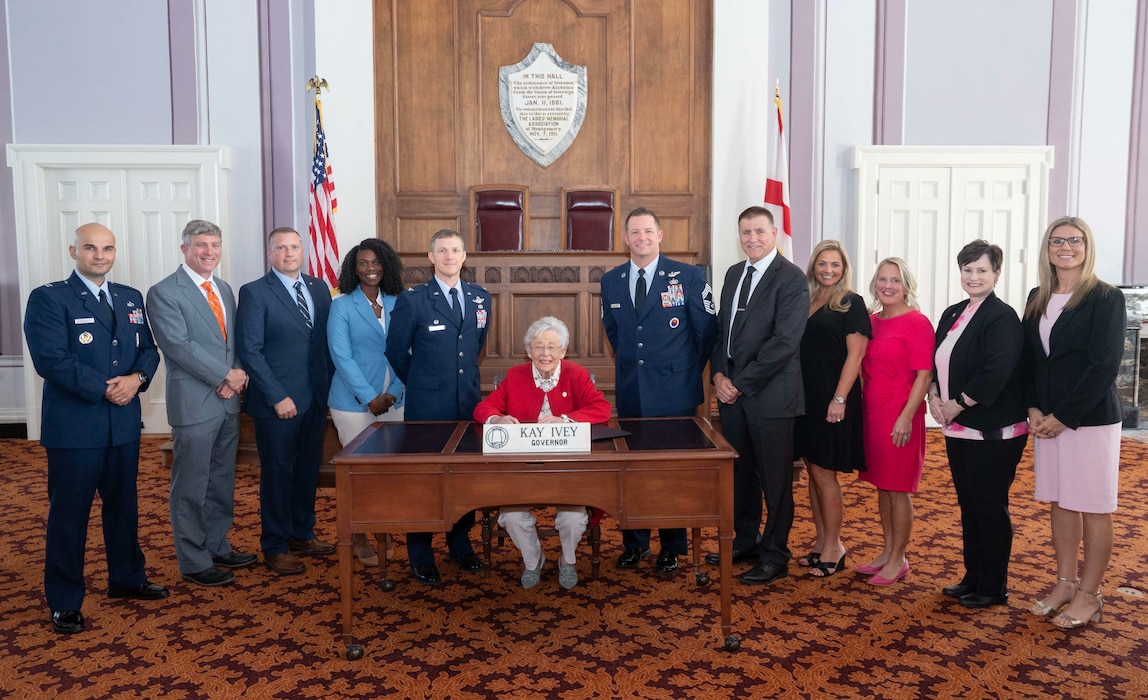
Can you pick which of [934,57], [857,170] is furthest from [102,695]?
[934,57]

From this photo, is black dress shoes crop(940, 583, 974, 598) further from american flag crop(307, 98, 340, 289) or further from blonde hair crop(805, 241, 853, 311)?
american flag crop(307, 98, 340, 289)

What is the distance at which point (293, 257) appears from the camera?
3.67 metres

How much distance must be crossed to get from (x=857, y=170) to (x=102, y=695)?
6330 millimetres

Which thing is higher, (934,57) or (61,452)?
(934,57)

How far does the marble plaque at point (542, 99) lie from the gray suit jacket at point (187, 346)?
13.6 ft

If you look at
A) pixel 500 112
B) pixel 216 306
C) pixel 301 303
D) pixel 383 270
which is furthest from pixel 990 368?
pixel 500 112

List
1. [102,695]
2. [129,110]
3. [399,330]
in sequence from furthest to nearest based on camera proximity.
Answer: [129,110], [399,330], [102,695]

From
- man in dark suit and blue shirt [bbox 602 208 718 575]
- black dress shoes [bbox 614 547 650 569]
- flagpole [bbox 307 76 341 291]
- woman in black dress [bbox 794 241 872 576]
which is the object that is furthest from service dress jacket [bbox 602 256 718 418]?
flagpole [bbox 307 76 341 291]

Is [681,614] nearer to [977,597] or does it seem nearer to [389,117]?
[977,597]

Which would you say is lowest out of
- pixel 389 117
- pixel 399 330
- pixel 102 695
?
pixel 102 695

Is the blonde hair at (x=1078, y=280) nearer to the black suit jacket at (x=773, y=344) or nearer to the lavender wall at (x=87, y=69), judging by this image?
the black suit jacket at (x=773, y=344)

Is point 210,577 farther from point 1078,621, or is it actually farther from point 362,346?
point 1078,621

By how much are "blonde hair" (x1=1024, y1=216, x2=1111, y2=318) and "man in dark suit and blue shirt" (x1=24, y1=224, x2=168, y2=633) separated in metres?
3.51

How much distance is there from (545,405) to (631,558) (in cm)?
88
